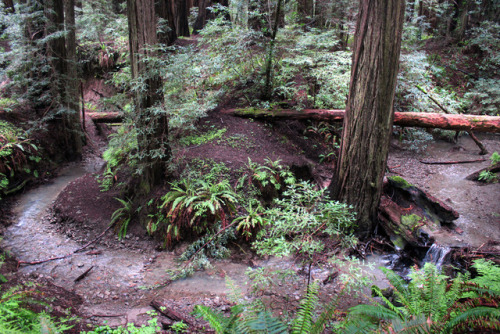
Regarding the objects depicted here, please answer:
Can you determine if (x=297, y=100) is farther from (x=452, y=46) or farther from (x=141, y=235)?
(x=452, y=46)

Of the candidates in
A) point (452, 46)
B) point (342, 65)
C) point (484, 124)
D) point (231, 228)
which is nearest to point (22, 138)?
point (231, 228)

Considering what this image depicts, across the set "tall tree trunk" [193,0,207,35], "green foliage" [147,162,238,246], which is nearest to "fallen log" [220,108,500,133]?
"green foliage" [147,162,238,246]

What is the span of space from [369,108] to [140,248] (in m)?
5.24

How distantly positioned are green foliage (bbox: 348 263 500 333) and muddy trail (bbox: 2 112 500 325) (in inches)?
39.8

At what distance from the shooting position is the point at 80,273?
5055mm

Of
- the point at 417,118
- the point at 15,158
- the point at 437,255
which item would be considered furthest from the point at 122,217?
the point at 417,118

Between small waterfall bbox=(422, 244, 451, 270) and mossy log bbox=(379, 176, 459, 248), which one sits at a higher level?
mossy log bbox=(379, 176, 459, 248)

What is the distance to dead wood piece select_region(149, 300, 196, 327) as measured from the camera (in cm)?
373

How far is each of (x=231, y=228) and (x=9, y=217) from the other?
17.6 ft

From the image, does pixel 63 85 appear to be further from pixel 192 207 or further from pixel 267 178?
pixel 267 178

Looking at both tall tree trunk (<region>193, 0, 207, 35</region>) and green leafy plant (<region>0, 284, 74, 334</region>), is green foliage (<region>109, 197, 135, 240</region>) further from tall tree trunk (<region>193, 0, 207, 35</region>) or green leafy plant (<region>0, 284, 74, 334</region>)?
tall tree trunk (<region>193, 0, 207, 35</region>)

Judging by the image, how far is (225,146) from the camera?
291 inches

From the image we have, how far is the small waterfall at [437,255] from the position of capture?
4953mm

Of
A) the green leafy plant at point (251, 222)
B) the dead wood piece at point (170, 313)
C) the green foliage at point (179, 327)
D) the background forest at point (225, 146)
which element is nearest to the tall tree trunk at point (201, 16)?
the background forest at point (225, 146)
